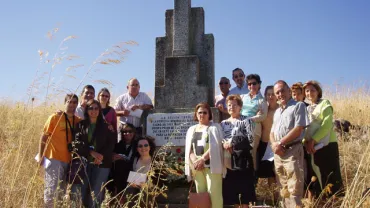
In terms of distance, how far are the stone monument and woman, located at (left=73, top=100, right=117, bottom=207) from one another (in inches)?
53.9

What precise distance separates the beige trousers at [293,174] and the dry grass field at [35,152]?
268 mm

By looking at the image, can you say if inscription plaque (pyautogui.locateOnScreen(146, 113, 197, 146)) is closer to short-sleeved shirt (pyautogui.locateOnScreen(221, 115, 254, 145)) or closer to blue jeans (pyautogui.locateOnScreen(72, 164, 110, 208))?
short-sleeved shirt (pyautogui.locateOnScreen(221, 115, 254, 145))

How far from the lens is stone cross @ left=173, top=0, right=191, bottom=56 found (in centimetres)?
654

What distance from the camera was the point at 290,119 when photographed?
4320 mm

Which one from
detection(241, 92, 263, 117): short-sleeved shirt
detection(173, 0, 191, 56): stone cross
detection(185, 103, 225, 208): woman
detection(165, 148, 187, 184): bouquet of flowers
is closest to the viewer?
detection(185, 103, 225, 208): woman

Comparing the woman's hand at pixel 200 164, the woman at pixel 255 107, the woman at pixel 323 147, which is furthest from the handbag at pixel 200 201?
the woman at pixel 323 147

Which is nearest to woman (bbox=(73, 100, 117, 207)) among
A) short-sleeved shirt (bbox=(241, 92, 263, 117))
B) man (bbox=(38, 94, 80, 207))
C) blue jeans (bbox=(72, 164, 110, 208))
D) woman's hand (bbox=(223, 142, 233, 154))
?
blue jeans (bbox=(72, 164, 110, 208))

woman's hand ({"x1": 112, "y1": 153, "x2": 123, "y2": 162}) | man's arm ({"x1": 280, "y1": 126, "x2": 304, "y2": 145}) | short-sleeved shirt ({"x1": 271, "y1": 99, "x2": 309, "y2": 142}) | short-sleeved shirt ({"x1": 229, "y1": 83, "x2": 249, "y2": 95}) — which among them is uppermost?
short-sleeved shirt ({"x1": 229, "y1": 83, "x2": 249, "y2": 95})

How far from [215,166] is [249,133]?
662 millimetres

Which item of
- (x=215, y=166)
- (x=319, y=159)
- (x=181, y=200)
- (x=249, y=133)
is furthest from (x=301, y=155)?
(x=181, y=200)

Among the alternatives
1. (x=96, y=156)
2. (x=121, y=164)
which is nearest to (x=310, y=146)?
(x=121, y=164)

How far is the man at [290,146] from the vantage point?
13.5 ft

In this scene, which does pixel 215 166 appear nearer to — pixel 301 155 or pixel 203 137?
pixel 203 137

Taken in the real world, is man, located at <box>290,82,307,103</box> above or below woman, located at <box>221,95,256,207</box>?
above
